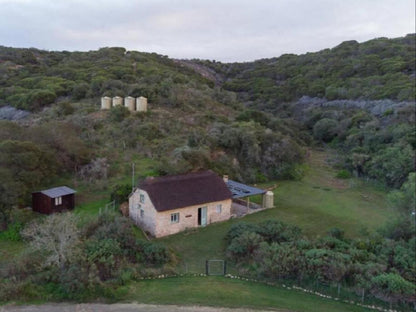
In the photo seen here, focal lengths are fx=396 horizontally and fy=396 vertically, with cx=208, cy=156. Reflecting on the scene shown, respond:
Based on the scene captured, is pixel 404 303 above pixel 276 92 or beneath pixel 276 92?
beneath

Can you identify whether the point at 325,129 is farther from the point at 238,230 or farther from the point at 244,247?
the point at 244,247

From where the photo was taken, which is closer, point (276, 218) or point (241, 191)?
point (276, 218)

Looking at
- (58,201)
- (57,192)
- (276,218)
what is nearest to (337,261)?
(276,218)

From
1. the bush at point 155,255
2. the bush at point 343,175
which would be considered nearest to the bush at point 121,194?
the bush at point 155,255

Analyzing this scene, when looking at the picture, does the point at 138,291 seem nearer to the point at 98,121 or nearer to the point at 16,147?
the point at 16,147

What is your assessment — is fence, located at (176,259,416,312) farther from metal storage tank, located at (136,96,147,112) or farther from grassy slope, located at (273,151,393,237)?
metal storage tank, located at (136,96,147,112)

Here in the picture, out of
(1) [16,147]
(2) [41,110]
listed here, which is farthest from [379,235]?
(2) [41,110]
